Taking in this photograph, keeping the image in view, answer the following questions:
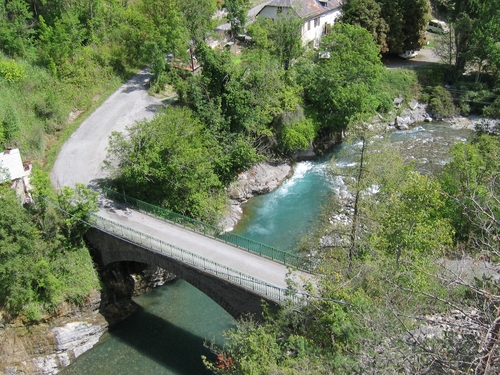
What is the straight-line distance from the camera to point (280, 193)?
4347 centimetres

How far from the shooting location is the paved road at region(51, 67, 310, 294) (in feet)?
90.8

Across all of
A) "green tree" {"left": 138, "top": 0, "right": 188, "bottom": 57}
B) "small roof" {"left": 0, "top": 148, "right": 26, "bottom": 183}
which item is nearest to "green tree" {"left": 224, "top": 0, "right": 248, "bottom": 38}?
"green tree" {"left": 138, "top": 0, "right": 188, "bottom": 57}

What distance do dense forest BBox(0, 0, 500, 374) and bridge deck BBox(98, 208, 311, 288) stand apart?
2238 millimetres

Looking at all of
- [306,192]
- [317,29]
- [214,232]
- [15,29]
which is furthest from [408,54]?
[15,29]

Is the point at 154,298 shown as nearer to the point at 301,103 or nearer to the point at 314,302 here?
the point at 314,302

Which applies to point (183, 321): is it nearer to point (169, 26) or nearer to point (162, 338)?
point (162, 338)

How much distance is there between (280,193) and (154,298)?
1566cm

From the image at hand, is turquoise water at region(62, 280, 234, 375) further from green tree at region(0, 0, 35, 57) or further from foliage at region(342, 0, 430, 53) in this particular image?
foliage at region(342, 0, 430, 53)

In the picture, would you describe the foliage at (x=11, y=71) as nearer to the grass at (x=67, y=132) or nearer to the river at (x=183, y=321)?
the grass at (x=67, y=132)

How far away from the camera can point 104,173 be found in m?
37.5

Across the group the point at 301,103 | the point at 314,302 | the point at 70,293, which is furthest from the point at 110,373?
the point at 301,103

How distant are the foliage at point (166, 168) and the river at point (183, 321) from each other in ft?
15.7

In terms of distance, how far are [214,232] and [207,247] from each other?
1.75 metres

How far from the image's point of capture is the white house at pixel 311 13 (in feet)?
197
